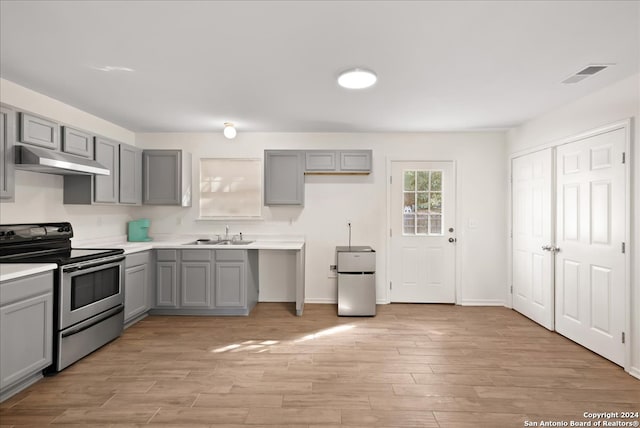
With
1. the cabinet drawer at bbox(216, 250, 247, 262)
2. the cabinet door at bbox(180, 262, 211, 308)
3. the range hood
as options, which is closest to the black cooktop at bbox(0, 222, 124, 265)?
the range hood

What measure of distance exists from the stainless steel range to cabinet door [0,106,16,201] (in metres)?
0.38

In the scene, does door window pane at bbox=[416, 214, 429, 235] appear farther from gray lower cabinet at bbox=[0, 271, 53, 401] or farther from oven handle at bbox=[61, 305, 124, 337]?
gray lower cabinet at bbox=[0, 271, 53, 401]

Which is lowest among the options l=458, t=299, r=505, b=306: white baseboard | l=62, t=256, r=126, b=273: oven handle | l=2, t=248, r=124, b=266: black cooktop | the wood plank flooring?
the wood plank flooring

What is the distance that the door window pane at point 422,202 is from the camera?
459 centimetres

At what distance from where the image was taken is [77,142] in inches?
126

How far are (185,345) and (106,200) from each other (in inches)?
75.0

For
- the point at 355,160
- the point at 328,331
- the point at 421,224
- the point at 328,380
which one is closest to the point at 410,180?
the point at 421,224

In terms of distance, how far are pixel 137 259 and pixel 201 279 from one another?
2.48ft

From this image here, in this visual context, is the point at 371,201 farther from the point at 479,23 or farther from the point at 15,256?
the point at 15,256

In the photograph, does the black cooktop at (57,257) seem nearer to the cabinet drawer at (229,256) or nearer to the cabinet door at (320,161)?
the cabinet drawer at (229,256)

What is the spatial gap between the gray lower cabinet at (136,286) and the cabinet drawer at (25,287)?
100cm

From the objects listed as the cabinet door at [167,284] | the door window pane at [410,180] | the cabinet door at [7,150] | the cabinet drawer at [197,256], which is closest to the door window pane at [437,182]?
the door window pane at [410,180]

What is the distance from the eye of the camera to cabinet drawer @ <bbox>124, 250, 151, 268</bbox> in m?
3.49

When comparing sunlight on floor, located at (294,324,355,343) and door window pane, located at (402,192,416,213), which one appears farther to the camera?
door window pane, located at (402,192,416,213)
